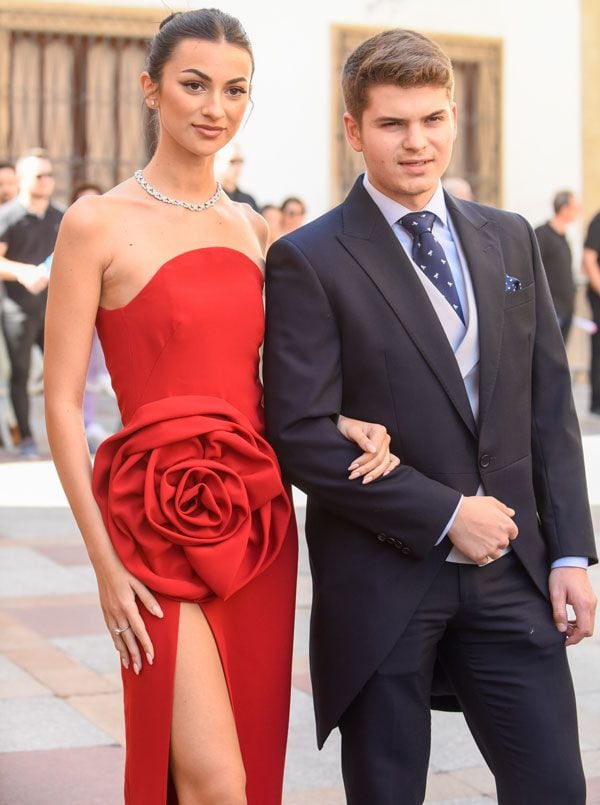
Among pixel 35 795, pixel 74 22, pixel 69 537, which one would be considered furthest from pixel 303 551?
pixel 74 22

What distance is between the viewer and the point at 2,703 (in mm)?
4832

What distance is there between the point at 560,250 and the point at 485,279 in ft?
32.3

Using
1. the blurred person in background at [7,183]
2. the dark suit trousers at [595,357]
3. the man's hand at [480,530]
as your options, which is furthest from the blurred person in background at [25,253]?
the man's hand at [480,530]

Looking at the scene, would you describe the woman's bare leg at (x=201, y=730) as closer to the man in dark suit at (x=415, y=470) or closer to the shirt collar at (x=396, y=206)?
the man in dark suit at (x=415, y=470)

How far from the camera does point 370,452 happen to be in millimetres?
2811

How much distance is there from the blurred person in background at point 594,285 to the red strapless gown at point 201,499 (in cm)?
955

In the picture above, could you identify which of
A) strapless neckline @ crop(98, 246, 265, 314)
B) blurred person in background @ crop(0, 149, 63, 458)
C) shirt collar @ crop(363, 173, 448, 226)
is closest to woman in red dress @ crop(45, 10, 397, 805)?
strapless neckline @ crop(98, 246, 265, 314)

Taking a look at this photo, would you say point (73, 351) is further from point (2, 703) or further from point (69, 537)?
point (69, 537)

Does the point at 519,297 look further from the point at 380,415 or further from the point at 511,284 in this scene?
the point at 380,415

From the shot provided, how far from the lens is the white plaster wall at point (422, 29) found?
1548 cm

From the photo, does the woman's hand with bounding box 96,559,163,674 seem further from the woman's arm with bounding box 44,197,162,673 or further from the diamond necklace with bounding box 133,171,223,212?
the diamond necklace with bounding box 133,171,223,212

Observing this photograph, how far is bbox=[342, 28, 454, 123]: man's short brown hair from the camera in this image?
9.45 feet

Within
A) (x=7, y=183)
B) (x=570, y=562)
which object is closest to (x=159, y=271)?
(x=570, y=562)

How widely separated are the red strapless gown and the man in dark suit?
0.26ft
